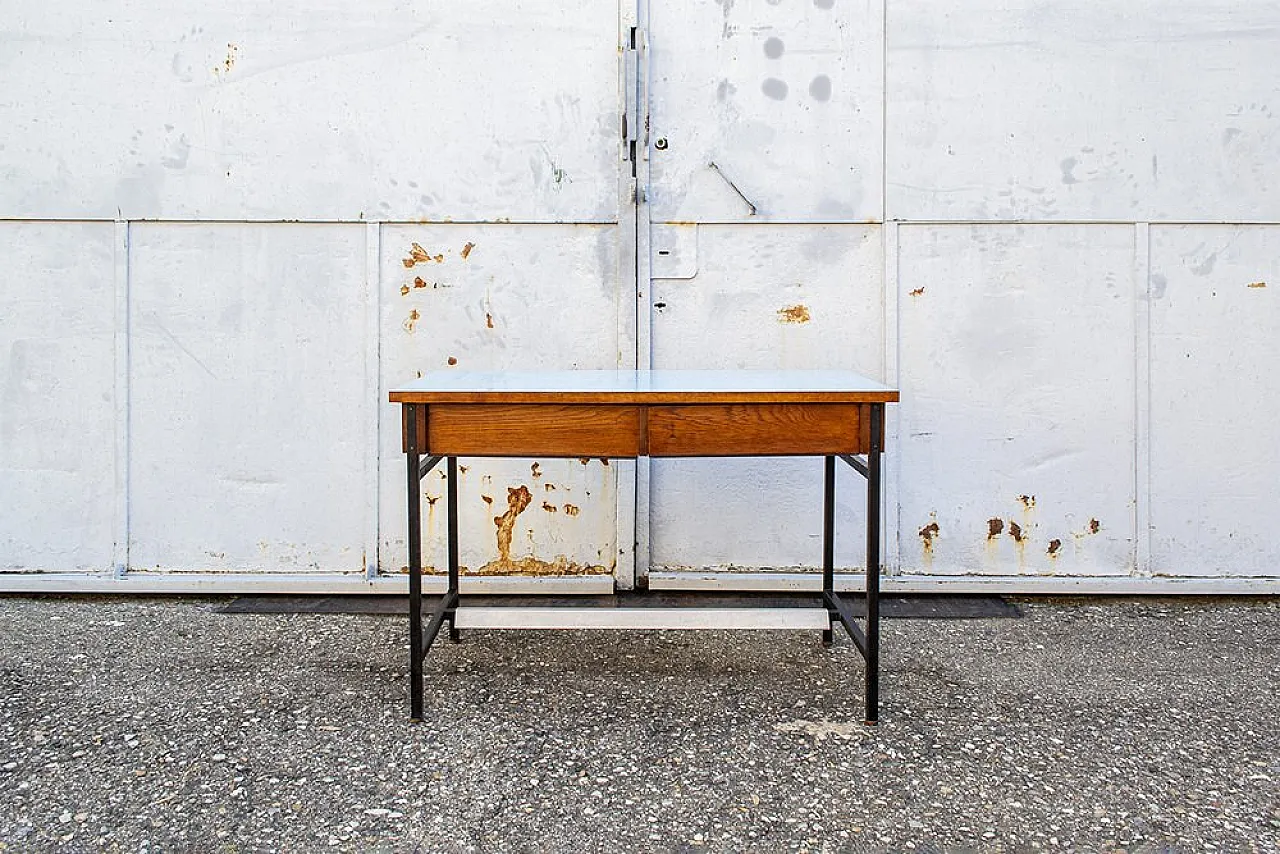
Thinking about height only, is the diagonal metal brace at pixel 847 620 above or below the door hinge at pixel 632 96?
below

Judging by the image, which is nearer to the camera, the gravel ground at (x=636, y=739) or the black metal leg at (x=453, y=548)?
the gravel ground at (x=636, y=739)

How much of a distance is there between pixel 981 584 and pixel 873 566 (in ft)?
4.07

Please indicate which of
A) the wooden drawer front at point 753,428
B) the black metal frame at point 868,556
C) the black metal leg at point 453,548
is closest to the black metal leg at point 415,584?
the black metal frame at point 868,556

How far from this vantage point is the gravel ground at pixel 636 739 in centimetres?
179

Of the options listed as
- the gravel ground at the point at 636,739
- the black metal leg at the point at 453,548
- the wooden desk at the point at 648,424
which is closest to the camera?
the gravel ground at the point at 636,739

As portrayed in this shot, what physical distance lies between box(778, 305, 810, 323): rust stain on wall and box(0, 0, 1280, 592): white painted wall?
0.01 m

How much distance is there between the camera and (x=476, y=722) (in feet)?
7.39

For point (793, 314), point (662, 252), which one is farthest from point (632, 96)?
point (793, 314)

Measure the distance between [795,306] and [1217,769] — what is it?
187 cm

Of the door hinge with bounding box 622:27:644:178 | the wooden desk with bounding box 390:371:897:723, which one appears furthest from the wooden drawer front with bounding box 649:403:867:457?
the door hinge with bounding box 622:27:644:178

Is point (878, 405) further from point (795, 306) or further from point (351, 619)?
point (351, 619)

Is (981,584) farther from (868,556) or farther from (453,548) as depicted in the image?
(453,548)

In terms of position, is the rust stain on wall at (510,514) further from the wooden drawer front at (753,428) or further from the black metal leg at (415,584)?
the wooden drawer front at (753,428)

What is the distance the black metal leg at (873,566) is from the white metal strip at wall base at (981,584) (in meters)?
0.99
